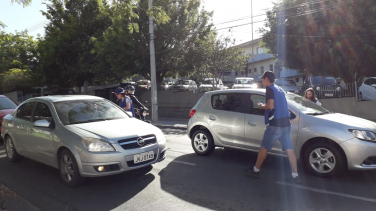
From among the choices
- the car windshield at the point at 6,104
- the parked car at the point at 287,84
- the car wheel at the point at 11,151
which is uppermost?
the parked car at the point at 287,84

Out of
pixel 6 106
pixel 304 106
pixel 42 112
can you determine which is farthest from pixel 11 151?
pixel 304 106

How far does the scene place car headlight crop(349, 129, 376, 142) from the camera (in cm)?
489

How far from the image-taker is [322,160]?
5137 mm

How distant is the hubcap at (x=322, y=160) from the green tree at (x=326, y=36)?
1159 centimetres

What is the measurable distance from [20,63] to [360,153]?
116 ft

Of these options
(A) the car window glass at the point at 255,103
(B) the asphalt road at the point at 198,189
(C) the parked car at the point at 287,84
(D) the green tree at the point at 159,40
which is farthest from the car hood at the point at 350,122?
(C) the parked car at the point at 287,84

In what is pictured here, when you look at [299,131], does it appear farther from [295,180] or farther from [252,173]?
[252,173]

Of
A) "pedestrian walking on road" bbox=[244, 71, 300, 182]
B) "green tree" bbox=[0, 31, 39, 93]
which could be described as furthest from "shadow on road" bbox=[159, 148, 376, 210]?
"green tree" bbox=[0, 31, 39, 93]

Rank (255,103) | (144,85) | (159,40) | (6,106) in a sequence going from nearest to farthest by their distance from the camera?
(255,103)
(6,106)
(159,40)
(144,85)

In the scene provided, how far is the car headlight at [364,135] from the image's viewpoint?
489cm

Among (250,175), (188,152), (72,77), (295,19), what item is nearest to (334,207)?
(250,175)

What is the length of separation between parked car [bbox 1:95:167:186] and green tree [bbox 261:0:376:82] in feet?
43.5

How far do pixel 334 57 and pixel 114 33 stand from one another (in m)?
12.1

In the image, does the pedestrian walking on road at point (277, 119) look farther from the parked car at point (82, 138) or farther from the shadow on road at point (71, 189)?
A: the shadow on road at point (71, 189)
